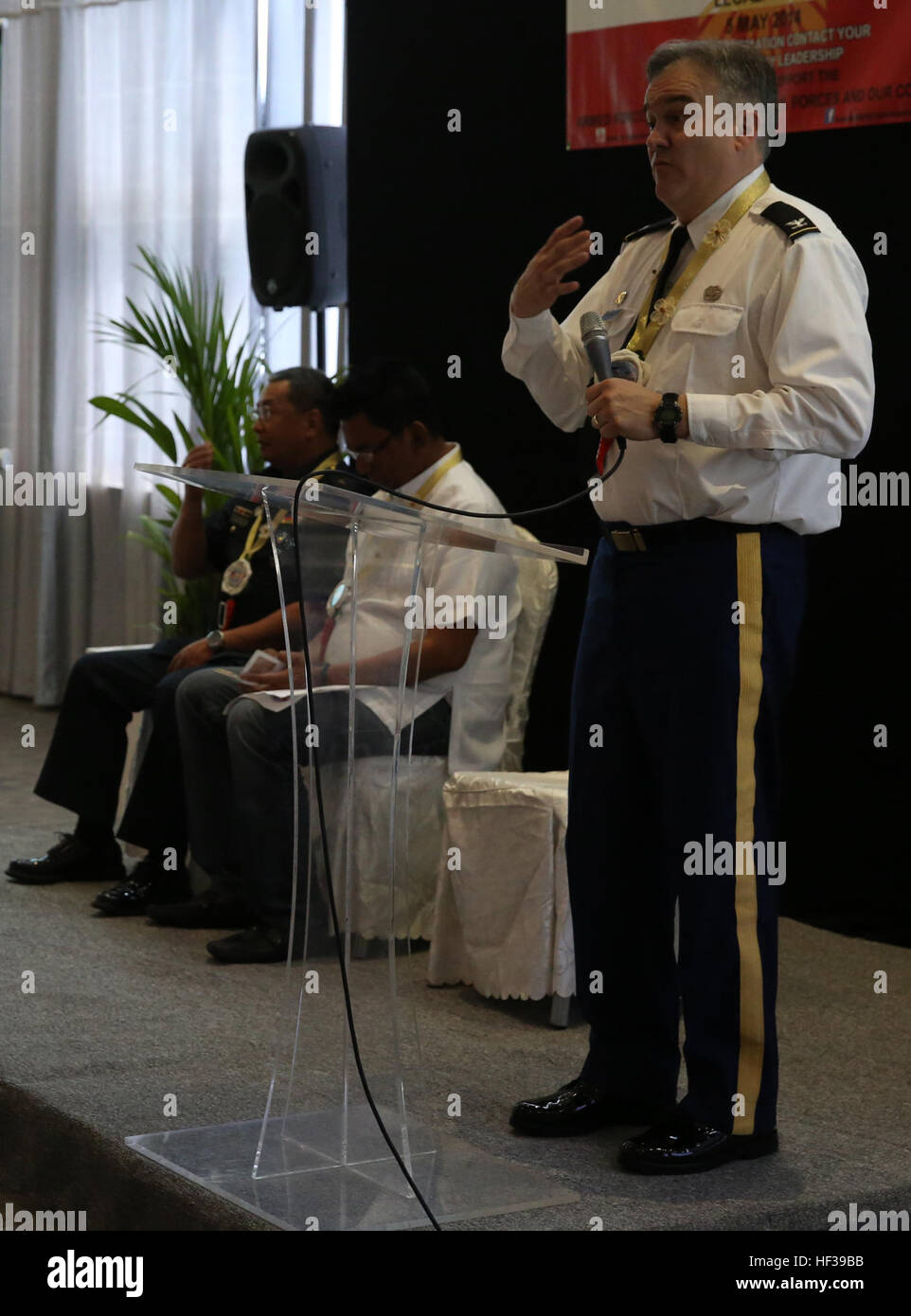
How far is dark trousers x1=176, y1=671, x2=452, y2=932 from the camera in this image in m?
3.14

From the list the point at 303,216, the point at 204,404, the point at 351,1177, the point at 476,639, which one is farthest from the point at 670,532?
the point at 303,216

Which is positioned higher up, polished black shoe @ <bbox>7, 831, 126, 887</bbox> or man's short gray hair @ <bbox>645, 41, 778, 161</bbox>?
man's short gray hair @ <bbox>645, 41, 778, 161</bbox>

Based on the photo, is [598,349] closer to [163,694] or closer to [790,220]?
[790,220]

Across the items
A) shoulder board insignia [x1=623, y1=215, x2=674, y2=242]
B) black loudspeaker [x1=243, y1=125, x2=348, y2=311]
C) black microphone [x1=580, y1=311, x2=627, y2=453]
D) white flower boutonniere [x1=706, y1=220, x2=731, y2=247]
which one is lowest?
black microphone [x1=580, y1=311, x2=627, y2=453]

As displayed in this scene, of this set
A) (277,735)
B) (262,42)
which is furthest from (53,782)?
(262,42)

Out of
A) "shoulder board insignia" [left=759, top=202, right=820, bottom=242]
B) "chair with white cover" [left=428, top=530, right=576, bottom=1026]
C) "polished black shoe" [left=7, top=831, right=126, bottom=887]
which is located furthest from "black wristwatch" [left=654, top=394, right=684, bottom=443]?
"polished black shoe" [left=7, top=831, right=126, bottom=887]

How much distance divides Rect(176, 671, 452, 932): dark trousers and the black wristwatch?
0.53 m

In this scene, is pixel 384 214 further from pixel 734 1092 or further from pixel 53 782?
pixel 734 1092

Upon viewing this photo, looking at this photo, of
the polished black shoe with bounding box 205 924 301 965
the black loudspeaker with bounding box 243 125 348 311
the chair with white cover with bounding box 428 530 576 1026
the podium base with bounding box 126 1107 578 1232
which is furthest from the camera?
the black loudspeaker with bounding box 243 125 348 311

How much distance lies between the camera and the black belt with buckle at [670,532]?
220 centimetres

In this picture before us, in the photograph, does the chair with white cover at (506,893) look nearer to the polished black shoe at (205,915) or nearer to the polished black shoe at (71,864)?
the polished black shoe at (205,915)

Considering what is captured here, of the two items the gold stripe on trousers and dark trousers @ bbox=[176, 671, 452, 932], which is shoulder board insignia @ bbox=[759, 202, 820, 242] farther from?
dark trousers @ bbox=[176, 671, 452, 932]

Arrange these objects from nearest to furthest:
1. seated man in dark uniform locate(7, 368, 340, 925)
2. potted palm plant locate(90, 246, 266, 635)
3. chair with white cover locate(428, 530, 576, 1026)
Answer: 1. chair with white cover locate(428, 530, 576, 1026)
2. seated man in dark uniform locate(7, 368, 340, 925)
3. potted palm plant locate(90, 246, 266, 635)

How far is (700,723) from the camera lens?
220cm
